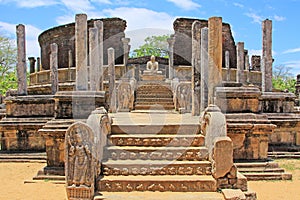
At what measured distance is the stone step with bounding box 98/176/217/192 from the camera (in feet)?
16.6

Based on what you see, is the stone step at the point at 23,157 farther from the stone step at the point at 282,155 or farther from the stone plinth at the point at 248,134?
the stone step at the point at 282,155

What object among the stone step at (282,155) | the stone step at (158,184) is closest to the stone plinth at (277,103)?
the stone step at (282,155)

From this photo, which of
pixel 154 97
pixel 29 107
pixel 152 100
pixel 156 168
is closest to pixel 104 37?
pixel 154 97

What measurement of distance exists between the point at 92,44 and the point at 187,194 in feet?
23.9

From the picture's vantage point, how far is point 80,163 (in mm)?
4867

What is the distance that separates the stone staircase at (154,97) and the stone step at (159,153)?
8.08 m

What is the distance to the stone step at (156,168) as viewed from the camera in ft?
17.7

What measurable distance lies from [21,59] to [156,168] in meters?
8.59

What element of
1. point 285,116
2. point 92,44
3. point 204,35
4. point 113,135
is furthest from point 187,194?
point 92,44

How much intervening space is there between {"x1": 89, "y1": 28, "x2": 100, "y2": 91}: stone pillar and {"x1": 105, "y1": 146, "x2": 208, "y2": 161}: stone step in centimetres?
489

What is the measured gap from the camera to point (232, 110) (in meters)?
7.41

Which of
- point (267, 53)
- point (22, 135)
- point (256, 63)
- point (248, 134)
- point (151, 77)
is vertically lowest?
point (22, 135)

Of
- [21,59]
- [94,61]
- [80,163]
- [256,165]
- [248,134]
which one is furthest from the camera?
[21,59]

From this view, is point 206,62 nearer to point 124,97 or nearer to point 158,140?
point 158,140
